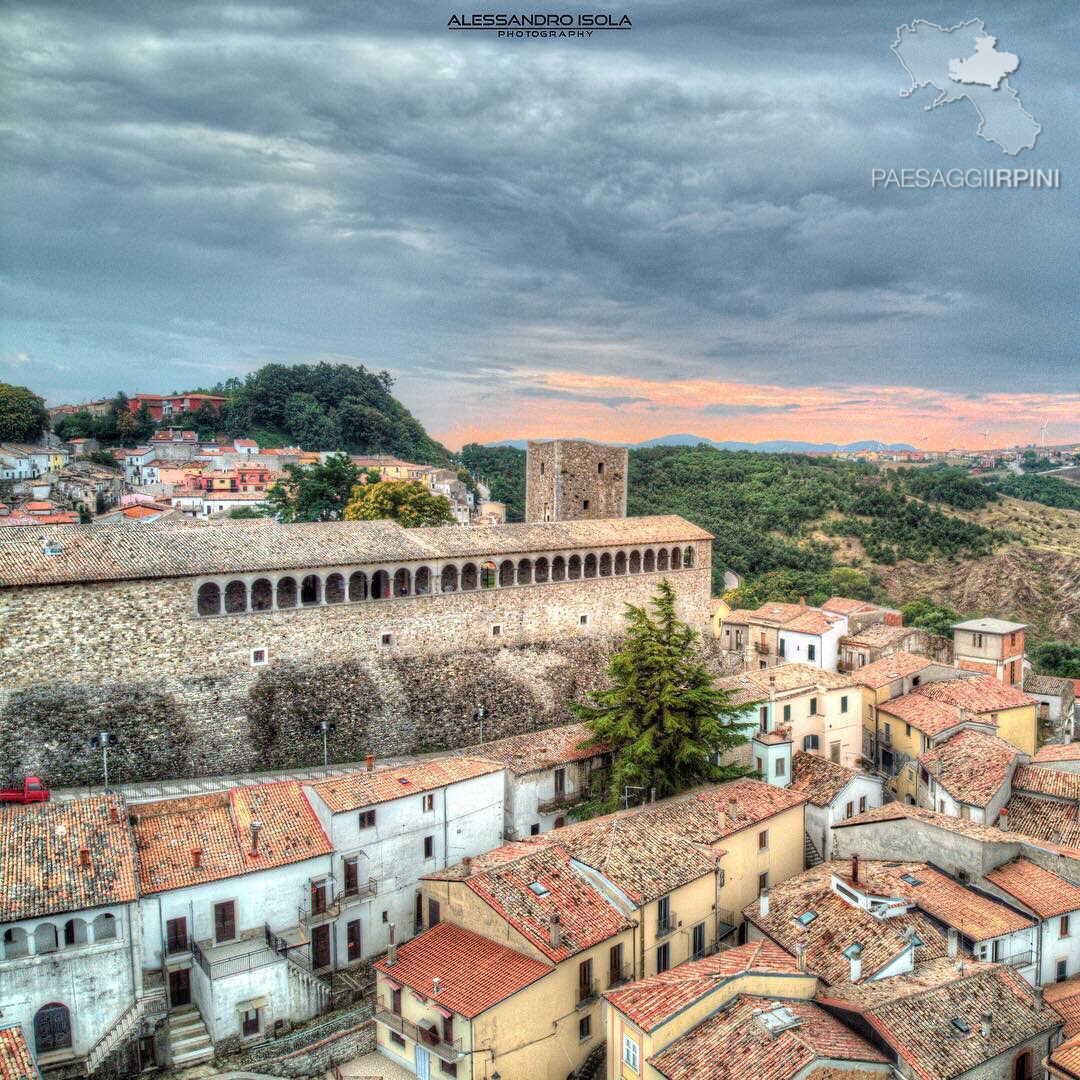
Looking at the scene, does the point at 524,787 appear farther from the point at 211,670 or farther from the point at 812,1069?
the point at 812,1069

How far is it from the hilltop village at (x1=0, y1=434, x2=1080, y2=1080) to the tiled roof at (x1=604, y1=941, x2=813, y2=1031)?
10cm

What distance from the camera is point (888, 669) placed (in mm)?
33719

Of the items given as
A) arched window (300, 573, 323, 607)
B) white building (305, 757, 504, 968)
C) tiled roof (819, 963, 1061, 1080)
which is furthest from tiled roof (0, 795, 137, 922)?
tiled roof (819, 963, 1061, 1080)

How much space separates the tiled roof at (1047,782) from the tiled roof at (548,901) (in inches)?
617

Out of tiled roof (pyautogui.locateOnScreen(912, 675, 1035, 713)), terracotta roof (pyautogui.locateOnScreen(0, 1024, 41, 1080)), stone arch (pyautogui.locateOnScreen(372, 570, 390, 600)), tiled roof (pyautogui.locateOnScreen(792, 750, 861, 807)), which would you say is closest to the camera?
terracotta roof (pyautogui.locateOnScreen(0, 1024, 41, 1080))

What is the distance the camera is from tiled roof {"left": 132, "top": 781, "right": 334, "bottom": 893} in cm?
1784

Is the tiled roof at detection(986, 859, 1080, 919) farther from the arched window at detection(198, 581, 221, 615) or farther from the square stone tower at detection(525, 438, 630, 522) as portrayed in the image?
the square stone tower at detection(525, 438, 630, 522)

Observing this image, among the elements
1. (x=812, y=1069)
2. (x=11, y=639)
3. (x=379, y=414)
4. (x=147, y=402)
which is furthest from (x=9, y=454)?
(x=812, y=1069)

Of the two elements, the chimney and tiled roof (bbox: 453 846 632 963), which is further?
tiled roof (bbox: 453 846 632 963)

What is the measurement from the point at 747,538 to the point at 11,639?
59.3 meters

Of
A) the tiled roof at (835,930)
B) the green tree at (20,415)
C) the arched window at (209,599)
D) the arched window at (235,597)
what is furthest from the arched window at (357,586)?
the green tree at (20,415)

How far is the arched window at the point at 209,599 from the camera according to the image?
83.9 feet

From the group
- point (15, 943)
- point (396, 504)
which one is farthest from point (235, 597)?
point (396, 504)

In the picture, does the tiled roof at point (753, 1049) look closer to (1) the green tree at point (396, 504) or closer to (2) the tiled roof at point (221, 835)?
(2) the tiled roof at point (221, 835)
